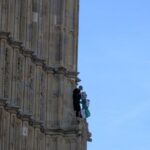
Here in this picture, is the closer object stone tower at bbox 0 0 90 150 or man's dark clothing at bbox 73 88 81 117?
stone tower at bbox 0 0 90 150

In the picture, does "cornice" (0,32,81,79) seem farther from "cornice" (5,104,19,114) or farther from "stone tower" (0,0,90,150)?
"cornice" (5,104,19,114)

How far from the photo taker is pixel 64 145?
5934 centimetres

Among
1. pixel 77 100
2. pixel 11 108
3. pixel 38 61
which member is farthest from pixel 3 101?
pixel 77 100

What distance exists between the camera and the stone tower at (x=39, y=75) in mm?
55344

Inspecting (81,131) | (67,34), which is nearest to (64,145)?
(81,131)

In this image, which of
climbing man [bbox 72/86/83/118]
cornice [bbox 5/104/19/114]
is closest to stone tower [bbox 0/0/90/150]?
cornice [bbox 5/104/19/114]

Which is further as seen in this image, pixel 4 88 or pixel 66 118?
pixel 66 118

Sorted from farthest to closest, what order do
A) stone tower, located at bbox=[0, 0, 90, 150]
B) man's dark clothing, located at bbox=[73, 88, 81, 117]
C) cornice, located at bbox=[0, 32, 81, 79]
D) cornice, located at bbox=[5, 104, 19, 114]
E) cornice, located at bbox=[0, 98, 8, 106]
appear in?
man's dark clothing, located at bbox=[73, 88, 81, 117]
cornice, located at bbox=[0, 32, 81, 79]
stone tower, located at bbox=[0, 0, 90, 150]
cornice, located at bbox=[5, 104, 19, 114]
cornice, located at bbox=[0, 98, 8, 106]

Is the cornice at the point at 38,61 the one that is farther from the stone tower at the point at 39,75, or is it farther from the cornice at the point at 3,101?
the cornice at the point at 3,101

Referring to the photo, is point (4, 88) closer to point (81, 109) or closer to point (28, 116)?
point (28, 116)

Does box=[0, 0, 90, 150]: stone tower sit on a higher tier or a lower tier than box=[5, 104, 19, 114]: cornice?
higher

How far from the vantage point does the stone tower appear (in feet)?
182

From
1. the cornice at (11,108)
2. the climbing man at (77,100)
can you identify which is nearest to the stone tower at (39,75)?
the cornice at (11,108)

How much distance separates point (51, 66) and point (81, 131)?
2.84 m
